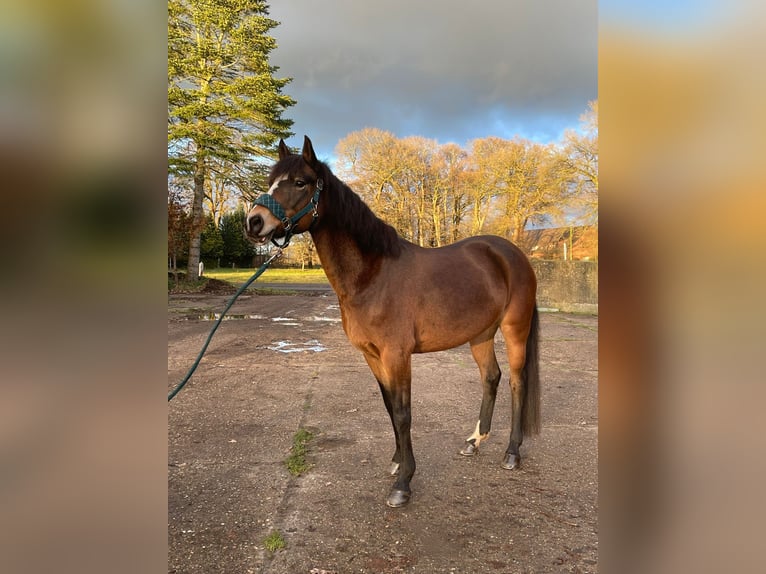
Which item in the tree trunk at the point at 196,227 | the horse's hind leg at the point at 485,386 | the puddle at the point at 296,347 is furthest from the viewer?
the tree trunk at the point at 196,227

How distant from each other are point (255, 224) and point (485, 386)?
2.29m

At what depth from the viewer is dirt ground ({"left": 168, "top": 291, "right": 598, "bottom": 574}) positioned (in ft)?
6.94

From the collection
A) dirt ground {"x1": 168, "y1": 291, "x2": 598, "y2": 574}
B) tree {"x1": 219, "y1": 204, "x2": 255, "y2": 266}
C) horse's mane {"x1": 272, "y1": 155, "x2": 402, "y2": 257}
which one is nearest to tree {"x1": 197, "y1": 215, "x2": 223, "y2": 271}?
tree {"x1": 219, "y1": 204, "x2": 255, "y2": 266}

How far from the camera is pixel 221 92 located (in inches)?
610

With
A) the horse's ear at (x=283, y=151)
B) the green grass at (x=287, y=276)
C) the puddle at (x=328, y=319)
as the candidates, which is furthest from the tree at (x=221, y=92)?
the horse's ear at (x=283, y=151)

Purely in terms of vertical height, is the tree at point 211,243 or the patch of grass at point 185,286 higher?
the tree at point 211,243

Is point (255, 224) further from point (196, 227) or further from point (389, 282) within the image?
point (196, 227)

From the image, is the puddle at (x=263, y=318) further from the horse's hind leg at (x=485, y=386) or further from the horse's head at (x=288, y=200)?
the horse's head at (x=288, y=200)

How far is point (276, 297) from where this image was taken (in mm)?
16094

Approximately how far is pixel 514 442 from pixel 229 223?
26.6m

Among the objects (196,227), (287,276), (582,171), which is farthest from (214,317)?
(287,276)

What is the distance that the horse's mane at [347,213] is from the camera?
100 inches
